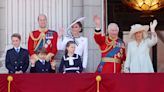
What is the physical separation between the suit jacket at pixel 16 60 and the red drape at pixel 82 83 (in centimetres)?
57

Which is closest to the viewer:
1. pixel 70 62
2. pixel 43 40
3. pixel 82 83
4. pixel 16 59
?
pixel 82 83

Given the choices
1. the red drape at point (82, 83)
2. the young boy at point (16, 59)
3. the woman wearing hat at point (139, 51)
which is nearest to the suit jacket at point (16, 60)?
the young boy at point (16, 59)

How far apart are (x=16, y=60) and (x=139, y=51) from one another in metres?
1.97

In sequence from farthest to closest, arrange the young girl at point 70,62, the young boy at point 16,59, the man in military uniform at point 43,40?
the man in military uniform at point 43,40
the young boy at point 16,59
the young girl at point 70,62

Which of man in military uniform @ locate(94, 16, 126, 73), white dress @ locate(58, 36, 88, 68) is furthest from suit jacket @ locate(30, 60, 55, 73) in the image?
man in military uniform @ locate(94, 16, 126, 73)

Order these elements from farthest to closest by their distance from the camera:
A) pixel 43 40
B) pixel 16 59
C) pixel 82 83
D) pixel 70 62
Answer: pixel 43 40 < pixel 16 59 < pixel 70 62 < pixel 82 83

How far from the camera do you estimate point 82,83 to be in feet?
29.7

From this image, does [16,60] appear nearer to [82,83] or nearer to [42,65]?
[42,65]

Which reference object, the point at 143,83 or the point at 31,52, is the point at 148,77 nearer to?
the point at 143,83

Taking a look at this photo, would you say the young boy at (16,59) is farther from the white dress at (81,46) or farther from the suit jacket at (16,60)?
the white dress at (81,46)

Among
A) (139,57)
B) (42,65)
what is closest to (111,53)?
(139,57)

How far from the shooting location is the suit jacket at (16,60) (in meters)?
9.59

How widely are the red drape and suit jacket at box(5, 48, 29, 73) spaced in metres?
0.57

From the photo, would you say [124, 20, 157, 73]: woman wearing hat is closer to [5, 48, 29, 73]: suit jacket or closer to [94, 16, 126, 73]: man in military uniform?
[94, 16, 126, 73]: man in military uniform
